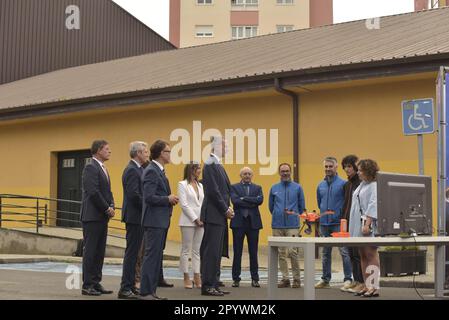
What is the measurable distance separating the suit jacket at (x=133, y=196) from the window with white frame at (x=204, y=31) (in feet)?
166

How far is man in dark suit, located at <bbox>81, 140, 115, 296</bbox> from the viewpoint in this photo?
32.4ft

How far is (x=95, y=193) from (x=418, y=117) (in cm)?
500

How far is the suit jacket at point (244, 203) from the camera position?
12.0 m

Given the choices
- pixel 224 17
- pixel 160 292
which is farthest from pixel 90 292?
pixel 224 17

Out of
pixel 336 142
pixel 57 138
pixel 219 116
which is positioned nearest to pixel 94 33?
pixel 57 138

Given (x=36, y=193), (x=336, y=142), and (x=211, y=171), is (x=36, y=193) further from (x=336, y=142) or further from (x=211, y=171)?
(x=211, y=171)

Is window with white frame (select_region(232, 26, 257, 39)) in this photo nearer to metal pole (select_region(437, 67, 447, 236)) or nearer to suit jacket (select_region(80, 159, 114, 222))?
metal pole (select_region(437, 67, 447, 236))

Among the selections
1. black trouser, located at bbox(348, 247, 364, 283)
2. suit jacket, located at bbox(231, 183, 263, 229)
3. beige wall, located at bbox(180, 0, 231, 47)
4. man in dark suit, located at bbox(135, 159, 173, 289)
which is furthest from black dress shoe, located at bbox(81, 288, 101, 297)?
beige wall, located at bbox(180, 0, 231, 47)

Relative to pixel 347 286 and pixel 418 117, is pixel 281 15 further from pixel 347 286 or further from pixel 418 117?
pixel 347 286

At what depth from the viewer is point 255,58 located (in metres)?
21.2

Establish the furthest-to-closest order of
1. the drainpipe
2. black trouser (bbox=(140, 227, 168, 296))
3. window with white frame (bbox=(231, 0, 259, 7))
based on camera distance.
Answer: window with white frame (bbox=(231, 0, 259, 7)) → the drainpipe → black trouser (bbox=(140, 227, 168, 296))

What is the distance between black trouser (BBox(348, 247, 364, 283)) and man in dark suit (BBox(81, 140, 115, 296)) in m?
3.27

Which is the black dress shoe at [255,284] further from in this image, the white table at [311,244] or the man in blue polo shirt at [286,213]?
the white table at [311,244]

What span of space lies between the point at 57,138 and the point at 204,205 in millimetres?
14014
